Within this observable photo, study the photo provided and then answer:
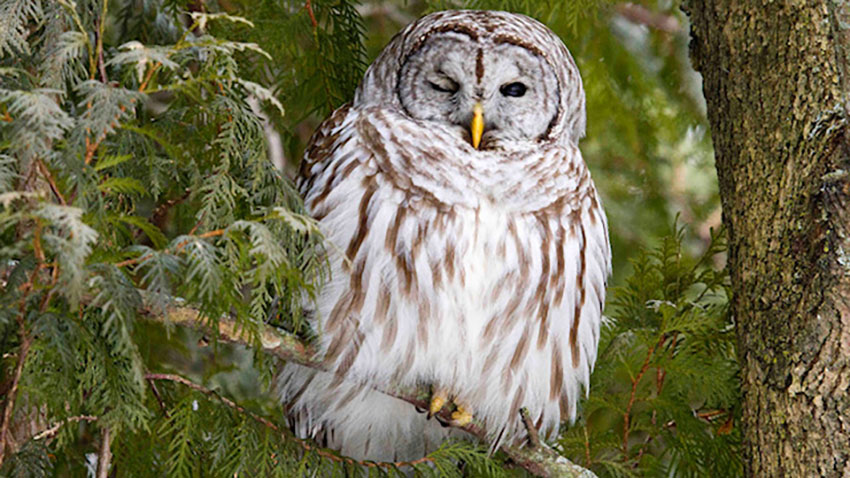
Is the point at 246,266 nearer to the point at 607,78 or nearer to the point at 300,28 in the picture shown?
the point at 300,28

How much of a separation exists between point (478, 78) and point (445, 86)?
115 mm

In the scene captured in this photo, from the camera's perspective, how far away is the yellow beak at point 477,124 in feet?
8.93

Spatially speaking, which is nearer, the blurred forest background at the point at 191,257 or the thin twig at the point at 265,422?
the blurred forest background at the point at 191,257

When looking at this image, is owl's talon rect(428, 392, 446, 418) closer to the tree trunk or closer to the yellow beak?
the yellow beak

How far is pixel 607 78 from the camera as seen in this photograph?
4.36 metres

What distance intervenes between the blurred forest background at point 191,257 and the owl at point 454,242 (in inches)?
5.7

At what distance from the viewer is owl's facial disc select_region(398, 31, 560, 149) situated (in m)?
2.82

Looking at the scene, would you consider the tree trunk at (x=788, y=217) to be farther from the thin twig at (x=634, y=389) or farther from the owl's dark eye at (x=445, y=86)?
the owl's dark eye at (x=445, y=86)

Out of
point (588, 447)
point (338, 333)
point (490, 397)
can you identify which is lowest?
point (588, 447)

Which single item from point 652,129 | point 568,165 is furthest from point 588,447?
point 652,129

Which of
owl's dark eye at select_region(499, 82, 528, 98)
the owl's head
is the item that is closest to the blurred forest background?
the owl's head

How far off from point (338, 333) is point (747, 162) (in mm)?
1194

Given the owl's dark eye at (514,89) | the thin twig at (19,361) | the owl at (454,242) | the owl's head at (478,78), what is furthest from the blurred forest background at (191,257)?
the owl's dark eye at (514,89)

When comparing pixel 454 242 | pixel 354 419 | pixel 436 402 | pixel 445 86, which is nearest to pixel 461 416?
pixel 436 402
